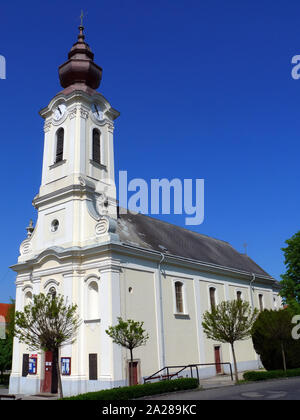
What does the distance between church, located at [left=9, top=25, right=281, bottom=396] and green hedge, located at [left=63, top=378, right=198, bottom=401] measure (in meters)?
3.09

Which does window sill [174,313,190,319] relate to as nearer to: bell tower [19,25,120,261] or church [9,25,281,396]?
church [9,25,281,396]

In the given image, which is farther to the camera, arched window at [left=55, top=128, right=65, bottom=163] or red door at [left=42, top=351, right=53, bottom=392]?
arched window at [left=55, top=128, right=65, bottom=163]

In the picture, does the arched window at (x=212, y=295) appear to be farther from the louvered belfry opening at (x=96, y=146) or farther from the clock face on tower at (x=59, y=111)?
the clock face on tower at (x=59, y=111)

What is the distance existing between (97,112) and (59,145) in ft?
11.5

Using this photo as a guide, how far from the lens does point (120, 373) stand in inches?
794

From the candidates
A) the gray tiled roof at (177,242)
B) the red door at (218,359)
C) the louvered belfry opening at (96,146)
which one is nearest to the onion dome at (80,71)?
the louvered belfry opening at (96,146)

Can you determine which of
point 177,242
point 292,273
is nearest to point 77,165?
point 177,242

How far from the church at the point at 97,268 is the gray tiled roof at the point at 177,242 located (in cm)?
14

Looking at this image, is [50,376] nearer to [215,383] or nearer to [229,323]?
[215,383]

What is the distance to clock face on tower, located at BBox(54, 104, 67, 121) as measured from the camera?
27.7m

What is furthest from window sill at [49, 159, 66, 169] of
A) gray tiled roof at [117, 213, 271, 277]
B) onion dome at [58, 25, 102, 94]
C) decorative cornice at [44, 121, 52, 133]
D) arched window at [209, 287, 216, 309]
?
arched window at [209, 287, 216, 309]

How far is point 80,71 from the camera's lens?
92.2ft
